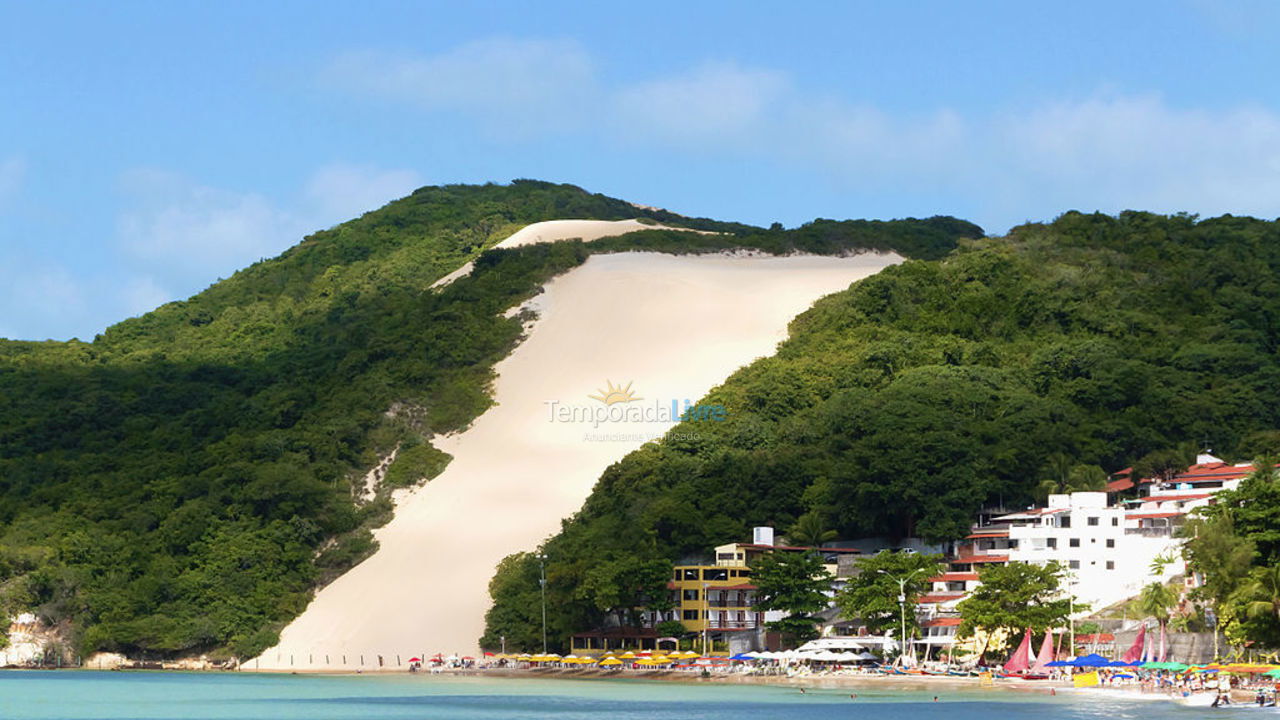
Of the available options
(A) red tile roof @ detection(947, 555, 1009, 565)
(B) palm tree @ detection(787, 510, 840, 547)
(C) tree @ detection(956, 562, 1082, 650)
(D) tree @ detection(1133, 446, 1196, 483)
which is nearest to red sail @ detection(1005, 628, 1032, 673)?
(C) tree @ detection(956, 562, 1082, 650)

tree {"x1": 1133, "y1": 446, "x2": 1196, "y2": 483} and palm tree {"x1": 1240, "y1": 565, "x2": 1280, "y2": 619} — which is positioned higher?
tree {"x1": 1133, "y1": 446, "x2": 1196, "y2": 483}

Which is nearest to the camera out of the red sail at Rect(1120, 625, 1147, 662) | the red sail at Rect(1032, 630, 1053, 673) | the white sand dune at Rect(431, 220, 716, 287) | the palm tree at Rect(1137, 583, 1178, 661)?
the palm tree at Rect(1137, 583, 1178, 661)

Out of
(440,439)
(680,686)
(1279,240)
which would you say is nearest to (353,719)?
(680,686)

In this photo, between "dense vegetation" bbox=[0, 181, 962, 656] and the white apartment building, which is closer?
the white apartment building

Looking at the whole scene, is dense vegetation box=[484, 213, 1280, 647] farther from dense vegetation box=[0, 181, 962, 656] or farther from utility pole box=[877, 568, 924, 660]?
dense vegetation box=[0, 181, 962, 656]

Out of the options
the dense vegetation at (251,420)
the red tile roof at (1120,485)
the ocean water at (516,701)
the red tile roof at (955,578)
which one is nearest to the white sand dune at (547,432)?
the dense vegetation at (251,420)

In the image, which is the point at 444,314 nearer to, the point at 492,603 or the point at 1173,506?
the point at 492,603

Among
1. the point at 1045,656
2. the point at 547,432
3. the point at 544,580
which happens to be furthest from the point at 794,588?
the point at 547,432

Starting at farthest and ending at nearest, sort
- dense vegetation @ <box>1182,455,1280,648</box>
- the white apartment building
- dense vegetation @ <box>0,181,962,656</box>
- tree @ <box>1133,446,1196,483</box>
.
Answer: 1. dense vegetation @ <box>0,181,962,656</box>
2. tree @ <box>1133,446,1196,483</box>
3. the white apartment building
4. dense vegetation @ <box>1182,455,1280,648</box>
